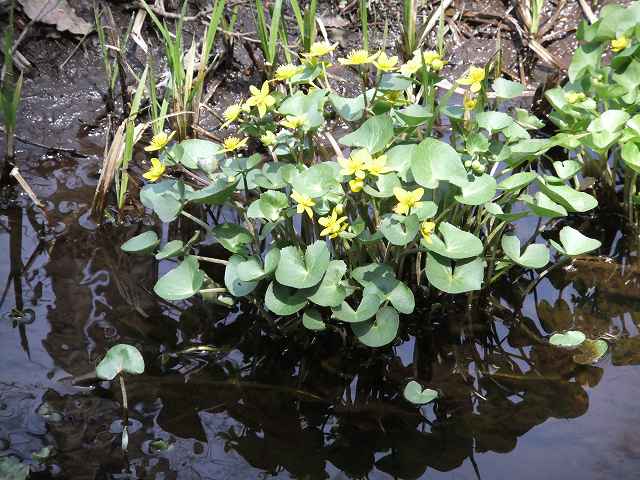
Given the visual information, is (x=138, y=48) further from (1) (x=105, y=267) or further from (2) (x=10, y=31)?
(1) (x=105, y=267)

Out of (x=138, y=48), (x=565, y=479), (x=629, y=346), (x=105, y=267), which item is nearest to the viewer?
(x=565, y=479)

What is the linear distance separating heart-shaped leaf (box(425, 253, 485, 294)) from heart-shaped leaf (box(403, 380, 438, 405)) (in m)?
0.29

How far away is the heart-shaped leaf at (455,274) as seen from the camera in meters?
2.21

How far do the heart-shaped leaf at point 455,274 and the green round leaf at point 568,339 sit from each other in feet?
1.23

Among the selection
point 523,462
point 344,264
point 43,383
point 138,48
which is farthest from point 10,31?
point 523,462

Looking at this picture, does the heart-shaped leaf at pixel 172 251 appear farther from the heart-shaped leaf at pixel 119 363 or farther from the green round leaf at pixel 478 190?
the green round leaf at pixel 478 190

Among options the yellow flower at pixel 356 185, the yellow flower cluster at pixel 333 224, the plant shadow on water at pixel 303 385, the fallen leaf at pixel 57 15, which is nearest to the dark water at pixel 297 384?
the plant shadow on water at pixel 303 385

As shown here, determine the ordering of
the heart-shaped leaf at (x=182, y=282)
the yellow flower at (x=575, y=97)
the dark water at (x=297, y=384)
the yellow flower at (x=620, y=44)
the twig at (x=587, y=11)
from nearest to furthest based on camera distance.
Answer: the dark water at (x=297, y=384) → the heart-shaped leaf at (x=182, y=282) → the yellow flower at (x=575, y=97) → the yellow flower at (x=620, y=44) → the twig at (x=587, y=11)

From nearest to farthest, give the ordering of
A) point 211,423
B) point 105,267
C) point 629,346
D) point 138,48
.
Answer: point 211,423, point 629,346, point 105,267, point 138,48

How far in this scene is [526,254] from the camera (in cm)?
240

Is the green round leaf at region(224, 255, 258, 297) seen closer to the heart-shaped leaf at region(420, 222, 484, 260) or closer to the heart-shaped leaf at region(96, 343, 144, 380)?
the heart-shaped leaf at region(96, 343, 144, 380)

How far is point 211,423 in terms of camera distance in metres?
2.22

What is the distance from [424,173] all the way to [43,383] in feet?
4.16

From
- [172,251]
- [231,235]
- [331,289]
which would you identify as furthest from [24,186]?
[331,289]
